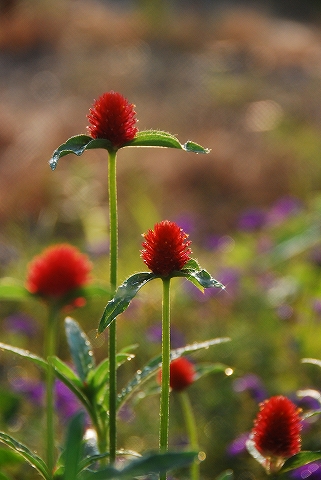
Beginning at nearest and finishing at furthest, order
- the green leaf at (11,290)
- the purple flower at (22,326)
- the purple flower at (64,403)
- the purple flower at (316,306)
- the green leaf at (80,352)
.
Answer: the green leaf at (11,290) < the green leaf at (80,352) < the purple flower at (64,403) < the purple flower at (316,306) < the purple flower at (22,326)

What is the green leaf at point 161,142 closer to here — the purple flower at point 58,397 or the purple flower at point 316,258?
the purple flower at point 58,397

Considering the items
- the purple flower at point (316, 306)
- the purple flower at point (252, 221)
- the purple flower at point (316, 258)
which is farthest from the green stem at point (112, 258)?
the purple flower at point (252, 221)

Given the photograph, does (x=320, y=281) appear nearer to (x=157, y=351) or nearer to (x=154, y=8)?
(x=157, y=351)

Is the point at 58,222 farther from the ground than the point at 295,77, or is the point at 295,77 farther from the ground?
the point at 295,77

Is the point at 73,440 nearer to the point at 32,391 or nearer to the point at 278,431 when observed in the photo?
the point at 278,431

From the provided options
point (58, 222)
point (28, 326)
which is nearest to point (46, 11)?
point (58, 222)

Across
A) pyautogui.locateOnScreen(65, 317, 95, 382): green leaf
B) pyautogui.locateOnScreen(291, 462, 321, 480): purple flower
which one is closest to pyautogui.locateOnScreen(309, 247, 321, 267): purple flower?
pyautogui.locateOnScreen(291, 462, 321, 480): purple flower
